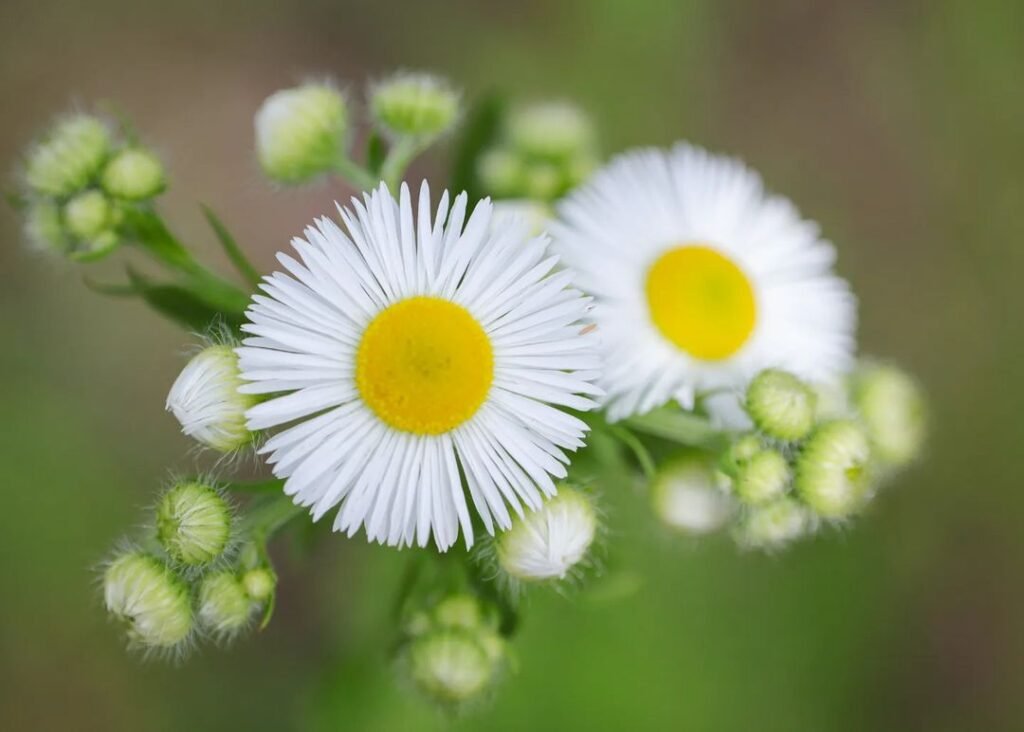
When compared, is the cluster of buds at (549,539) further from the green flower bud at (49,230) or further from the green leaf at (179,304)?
the green flower bud at (49,230)

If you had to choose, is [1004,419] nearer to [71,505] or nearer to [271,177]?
[271,177]

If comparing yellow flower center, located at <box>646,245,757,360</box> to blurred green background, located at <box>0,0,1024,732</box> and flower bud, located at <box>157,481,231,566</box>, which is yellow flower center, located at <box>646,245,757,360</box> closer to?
flower bud, located at <box>157,481,231,566</box>

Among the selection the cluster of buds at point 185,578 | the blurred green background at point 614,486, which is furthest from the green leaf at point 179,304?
the blurred green background at point 614,486

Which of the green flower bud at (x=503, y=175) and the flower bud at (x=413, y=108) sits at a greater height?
the green flower bud at (x=503, y=175)

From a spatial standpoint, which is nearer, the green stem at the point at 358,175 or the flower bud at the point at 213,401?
the flower bud at the point at 213,401

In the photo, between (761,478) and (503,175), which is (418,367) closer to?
(761,478)

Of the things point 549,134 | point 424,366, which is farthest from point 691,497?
point 549,134
